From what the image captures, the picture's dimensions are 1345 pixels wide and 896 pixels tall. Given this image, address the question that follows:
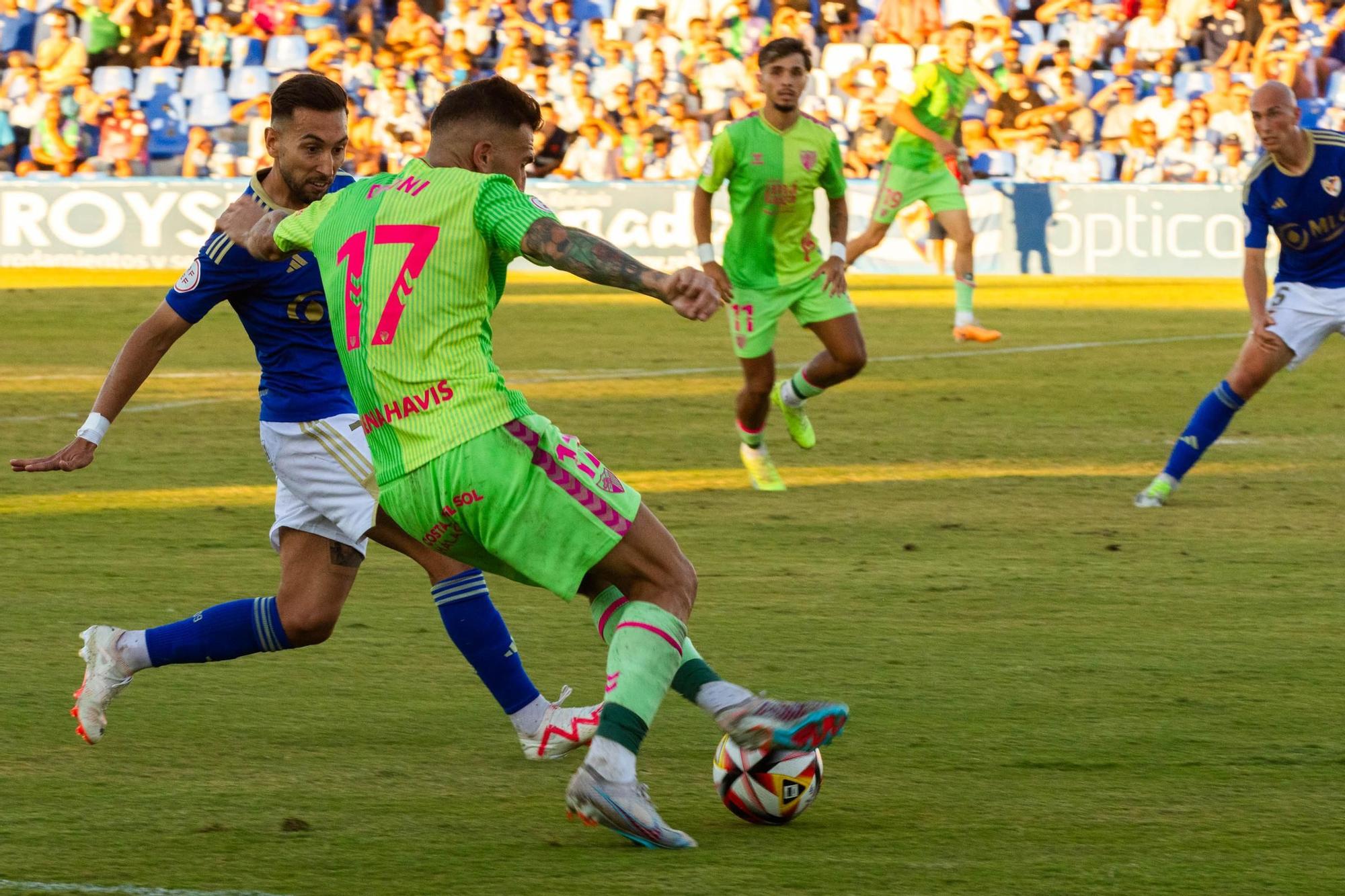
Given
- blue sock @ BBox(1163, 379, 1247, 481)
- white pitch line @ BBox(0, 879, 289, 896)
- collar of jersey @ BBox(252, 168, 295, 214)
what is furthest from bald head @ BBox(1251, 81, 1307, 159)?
white pitch line @ BBox(0, 879, 289, 896)

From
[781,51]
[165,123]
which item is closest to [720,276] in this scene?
[781,51]

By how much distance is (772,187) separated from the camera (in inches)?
405

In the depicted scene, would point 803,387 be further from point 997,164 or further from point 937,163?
point 997,164

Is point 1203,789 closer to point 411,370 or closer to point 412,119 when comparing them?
point 411,370

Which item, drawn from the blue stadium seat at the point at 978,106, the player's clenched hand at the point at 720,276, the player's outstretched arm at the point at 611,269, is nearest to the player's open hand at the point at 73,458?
the player's outstretched arm at the point at 611,269

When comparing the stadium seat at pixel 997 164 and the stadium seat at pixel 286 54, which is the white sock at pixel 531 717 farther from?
the stadium seat at pixel 286 54

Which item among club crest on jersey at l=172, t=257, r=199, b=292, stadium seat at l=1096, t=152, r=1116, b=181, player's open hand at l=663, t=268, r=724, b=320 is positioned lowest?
stadium seat at l=1096, t=152, r=1116, b=181

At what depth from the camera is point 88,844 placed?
4426mm

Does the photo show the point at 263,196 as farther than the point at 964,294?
No

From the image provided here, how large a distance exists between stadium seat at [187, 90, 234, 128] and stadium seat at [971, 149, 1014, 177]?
10.5 meters

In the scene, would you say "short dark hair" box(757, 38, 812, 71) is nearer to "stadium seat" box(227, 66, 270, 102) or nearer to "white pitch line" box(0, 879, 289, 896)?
"white pitch line" box(0, 879, 289, 896)

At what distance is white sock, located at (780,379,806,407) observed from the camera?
10.8m

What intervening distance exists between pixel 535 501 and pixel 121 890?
120 cm

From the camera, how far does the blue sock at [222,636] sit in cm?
539
